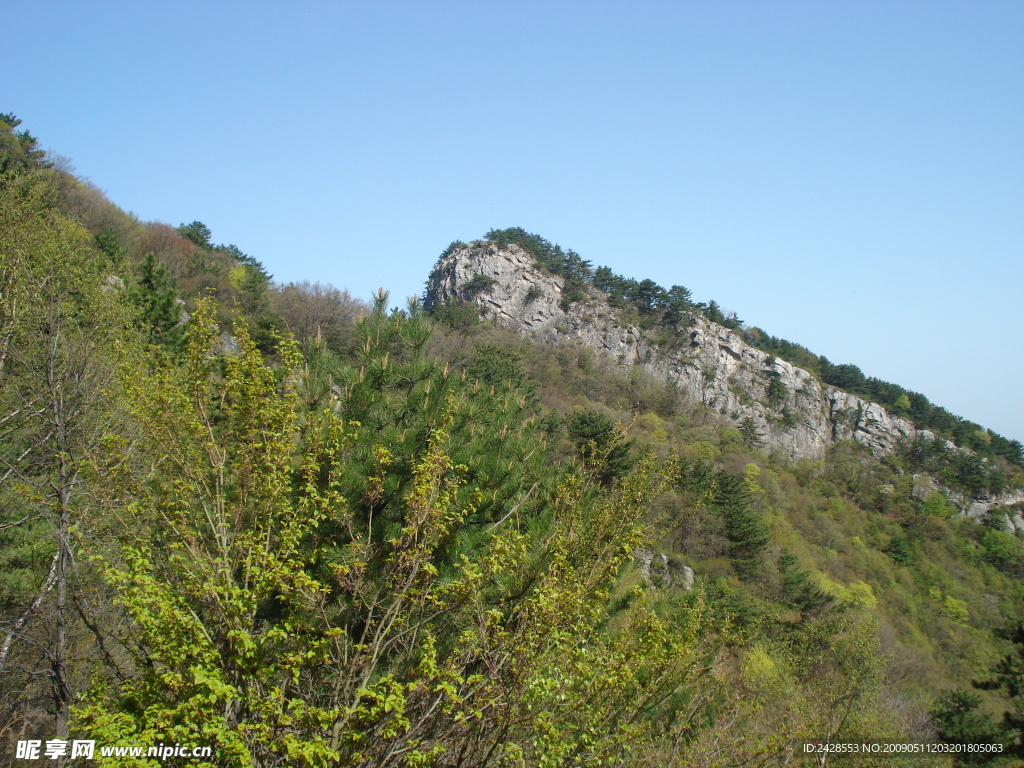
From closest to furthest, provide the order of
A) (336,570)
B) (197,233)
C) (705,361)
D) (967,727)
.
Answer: (336,570)
(967,727)
(197,233)
(705,361)

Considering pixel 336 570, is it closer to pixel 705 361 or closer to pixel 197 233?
pixel 197 233

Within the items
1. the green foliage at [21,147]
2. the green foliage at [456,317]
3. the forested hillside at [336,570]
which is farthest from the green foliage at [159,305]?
the green foliage at [456,317]

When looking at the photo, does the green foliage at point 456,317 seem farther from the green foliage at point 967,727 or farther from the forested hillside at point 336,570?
the green foliage at point 967,727

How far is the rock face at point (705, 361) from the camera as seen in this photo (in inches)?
3164

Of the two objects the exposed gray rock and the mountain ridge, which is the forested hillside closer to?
the exposed gray rock

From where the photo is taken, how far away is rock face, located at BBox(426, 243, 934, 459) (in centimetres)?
8038

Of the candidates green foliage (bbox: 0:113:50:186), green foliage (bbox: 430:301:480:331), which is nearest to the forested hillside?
green foliage (bbox: 0:113:50:186)

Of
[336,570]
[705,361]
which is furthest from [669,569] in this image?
[705,361]

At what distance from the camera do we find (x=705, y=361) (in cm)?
8231

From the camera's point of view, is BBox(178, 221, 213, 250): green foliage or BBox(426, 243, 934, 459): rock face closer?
BBox(178, 221, 213, 250): green foliage

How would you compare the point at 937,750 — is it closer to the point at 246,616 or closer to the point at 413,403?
the point at 413,403

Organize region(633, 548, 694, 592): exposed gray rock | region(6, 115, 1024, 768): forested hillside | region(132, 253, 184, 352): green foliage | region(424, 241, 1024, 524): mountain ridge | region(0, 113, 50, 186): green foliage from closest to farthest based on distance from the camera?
region(6, 115, 1024, 768): forested hillside < region(132, 253, 184, 352): green foliage < region(633, 548, 694, 592): exposed gray rock < region(0, 113, 50, 186): green foliage < region(424, 241, 1024, 524): mountain ridge

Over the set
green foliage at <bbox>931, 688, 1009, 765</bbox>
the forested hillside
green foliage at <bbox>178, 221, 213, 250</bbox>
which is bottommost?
green foliage at <bbox>931, 688, 1009, 765</bbox>

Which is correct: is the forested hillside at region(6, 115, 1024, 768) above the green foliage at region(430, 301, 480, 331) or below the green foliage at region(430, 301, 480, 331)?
below
